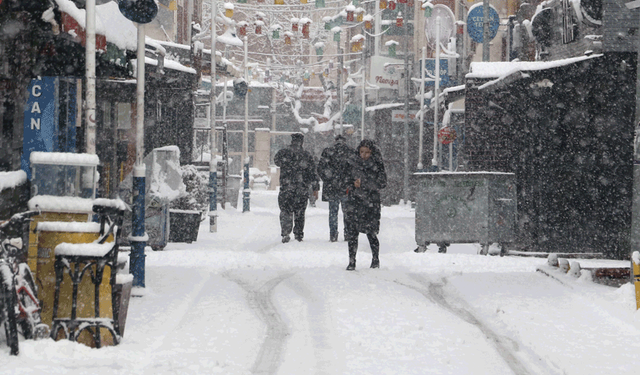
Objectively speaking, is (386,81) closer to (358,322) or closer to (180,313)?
(180,313)

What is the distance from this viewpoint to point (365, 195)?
1219 centimetres

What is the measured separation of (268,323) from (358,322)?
83 cm

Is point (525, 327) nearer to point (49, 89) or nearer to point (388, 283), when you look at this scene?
point (388, 283)

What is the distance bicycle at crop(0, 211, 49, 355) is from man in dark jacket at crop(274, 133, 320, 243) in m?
10.1

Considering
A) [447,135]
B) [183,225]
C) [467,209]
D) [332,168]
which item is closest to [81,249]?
[467,209]

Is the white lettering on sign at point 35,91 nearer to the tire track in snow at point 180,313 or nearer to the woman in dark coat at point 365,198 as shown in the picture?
the tire track in snow at point 180,313

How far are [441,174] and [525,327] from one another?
7.28 m

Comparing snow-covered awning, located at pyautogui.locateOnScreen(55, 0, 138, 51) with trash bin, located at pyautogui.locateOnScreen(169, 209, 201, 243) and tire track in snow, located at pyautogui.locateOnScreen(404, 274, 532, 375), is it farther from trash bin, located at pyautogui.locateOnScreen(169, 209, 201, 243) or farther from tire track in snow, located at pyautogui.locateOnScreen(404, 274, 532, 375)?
trash bin, located at pyautogui.locateOnScreen(169, 209, 201, 243)

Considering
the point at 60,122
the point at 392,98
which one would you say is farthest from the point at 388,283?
the point at 392,98

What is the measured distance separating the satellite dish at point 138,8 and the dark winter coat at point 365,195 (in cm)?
424

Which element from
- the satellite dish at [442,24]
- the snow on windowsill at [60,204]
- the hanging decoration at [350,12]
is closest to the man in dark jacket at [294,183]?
the snow on windowsill at [60,204]

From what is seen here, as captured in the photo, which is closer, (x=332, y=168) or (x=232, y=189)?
(x=332, y=168)

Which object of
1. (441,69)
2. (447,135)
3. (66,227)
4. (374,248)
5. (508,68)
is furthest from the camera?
(441,69)

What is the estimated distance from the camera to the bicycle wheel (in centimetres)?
599
